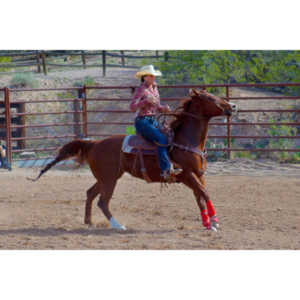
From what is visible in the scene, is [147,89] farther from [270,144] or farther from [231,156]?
[270,144]

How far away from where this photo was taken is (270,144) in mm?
12938

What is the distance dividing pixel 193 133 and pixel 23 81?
1425 centimetres

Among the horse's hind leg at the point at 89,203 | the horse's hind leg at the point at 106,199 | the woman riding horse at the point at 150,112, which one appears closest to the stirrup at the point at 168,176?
the woman riding horse at the point at 150,112

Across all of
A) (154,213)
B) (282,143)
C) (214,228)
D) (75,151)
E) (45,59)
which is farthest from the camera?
(45,59)

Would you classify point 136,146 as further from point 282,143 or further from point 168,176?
point 282,143

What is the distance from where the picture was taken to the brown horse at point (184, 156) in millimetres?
5812

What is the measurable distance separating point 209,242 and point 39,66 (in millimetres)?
16991

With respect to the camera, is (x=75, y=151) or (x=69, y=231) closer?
(x=69, y=231)

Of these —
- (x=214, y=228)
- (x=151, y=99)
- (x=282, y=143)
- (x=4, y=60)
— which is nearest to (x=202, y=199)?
(x=214, y=228)

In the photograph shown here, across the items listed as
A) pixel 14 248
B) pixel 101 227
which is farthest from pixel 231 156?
pixel 14 248

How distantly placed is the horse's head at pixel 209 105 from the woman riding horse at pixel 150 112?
0.41 metres

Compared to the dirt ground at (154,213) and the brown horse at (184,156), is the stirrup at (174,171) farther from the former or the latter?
the dirt ground at (154,213)

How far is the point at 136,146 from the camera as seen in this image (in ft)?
19.7

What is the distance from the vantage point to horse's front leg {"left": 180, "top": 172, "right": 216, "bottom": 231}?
5680mm
